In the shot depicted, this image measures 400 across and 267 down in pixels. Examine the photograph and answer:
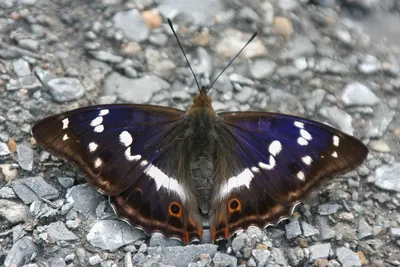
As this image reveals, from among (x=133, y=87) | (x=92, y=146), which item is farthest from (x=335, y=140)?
(x=133, y=87)

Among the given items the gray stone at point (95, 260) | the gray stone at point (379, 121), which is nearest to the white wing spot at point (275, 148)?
the gray stone at point (379, 121)

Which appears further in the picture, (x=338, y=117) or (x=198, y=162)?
(x=338, y=117)

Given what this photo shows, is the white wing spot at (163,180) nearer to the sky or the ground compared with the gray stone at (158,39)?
nearer to the sky

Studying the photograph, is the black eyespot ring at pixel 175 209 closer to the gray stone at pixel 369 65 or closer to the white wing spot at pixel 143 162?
the white wing spot at pixel 143 162

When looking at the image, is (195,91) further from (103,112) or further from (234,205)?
(234,205)

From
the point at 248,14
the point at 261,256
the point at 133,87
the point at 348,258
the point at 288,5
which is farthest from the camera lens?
the point at 288,5

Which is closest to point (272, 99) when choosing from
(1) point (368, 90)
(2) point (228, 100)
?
(2) point (228, 100)

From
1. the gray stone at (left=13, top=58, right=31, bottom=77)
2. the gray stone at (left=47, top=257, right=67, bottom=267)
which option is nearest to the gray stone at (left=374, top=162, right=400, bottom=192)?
Result: the gray stone at (left=47, top=257, right=67, bottom=267)
